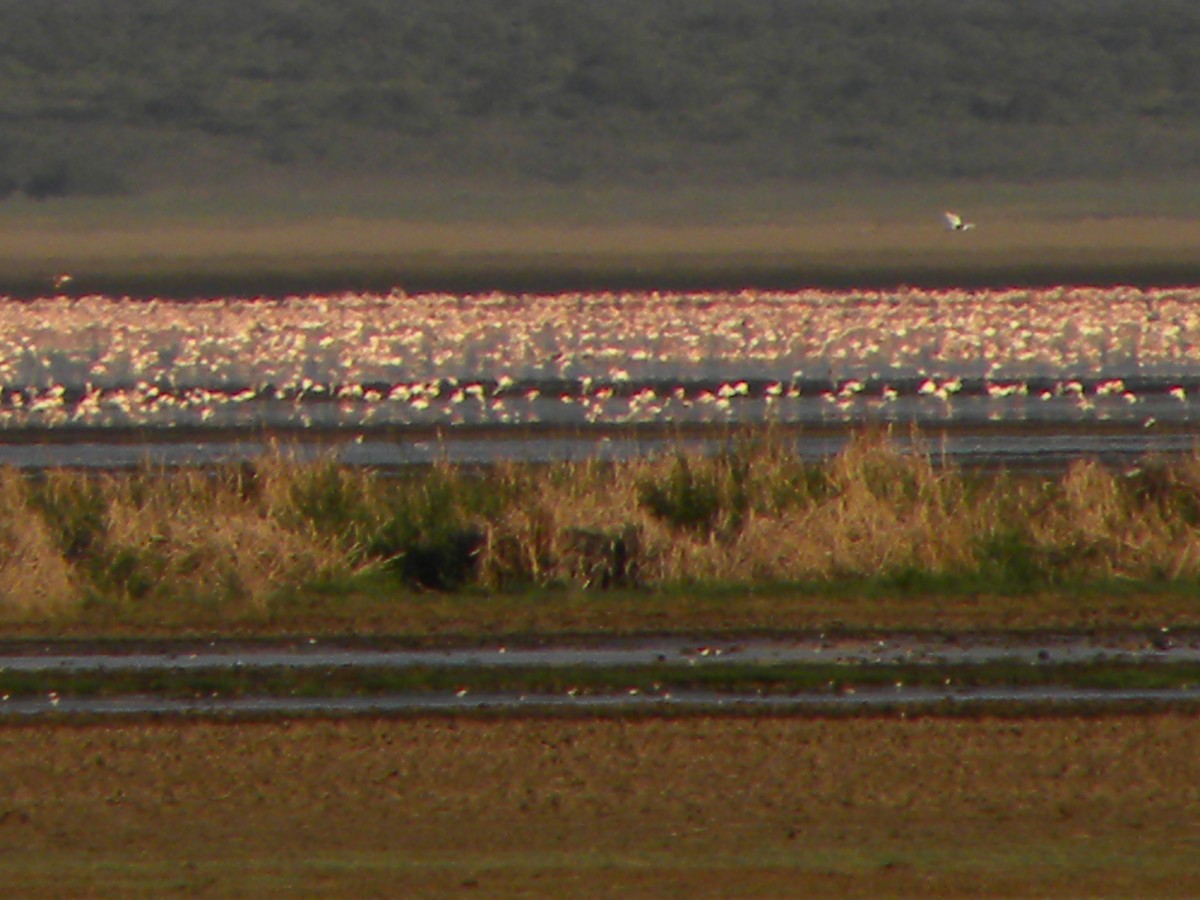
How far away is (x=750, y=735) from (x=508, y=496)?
239 inches

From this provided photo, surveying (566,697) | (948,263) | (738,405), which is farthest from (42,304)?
(566,697)

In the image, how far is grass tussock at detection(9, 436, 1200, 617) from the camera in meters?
14.7

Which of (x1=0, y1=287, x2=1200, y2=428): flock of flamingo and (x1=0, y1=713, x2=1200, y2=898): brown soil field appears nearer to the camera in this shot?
(x1=0, y1=713, x2=1200, y2=898): brown soil field

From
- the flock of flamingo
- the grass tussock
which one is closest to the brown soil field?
the grass tussock

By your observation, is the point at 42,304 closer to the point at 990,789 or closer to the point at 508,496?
the point at 508,496

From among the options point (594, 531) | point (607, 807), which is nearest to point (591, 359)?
point (594, 531)

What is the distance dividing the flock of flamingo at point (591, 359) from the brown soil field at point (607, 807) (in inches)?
572

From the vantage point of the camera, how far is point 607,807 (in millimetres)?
9227

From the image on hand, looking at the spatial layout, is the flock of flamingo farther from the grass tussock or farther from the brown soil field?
the brown soil field

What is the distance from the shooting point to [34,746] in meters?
10.4

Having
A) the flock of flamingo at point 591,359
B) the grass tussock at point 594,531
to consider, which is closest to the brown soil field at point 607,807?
the grass tussock at point 594,531

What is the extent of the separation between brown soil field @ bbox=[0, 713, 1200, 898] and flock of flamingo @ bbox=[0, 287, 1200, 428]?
47.6 ft

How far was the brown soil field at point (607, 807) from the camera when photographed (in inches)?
318

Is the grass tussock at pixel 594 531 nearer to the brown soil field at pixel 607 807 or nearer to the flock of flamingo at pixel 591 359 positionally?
the brown soil field at pixel 607 807
